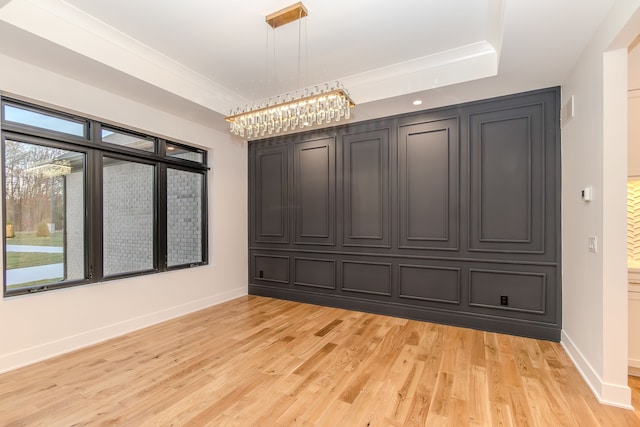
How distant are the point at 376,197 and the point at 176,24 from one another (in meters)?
3.09

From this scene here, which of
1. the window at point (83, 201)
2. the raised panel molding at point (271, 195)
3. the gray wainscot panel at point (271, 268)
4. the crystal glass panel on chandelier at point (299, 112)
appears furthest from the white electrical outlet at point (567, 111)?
the window at point (83, 201)

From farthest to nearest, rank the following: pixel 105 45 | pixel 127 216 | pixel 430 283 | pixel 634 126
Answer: pixel 430 283 < pixel 127 216 < pixel 105 45 < pixel 634 126

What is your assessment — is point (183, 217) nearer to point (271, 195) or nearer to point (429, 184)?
point (271, 195)

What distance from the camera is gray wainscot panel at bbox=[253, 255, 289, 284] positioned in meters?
5.07

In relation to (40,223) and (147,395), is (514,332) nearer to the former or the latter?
(147,395)

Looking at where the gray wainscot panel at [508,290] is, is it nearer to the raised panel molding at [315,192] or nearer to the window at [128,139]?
the raised panel molding at [315,192]

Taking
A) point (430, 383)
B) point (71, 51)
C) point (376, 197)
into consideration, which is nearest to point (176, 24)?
point (71, 51)

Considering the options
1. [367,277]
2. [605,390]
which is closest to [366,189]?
[367,277]

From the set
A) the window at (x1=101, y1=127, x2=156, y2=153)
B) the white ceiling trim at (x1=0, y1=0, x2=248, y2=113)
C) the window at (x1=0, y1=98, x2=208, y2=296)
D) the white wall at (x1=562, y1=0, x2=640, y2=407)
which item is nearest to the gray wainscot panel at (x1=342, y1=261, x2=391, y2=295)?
the white wall at (x1=562, y1=0, x2=640, y2=407)

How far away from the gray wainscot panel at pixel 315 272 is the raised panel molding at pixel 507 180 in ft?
6.64

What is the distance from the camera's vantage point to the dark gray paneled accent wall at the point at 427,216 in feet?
11.2

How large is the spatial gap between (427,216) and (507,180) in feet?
3.31

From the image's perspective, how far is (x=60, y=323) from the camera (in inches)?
120

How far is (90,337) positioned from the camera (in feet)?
10.7
